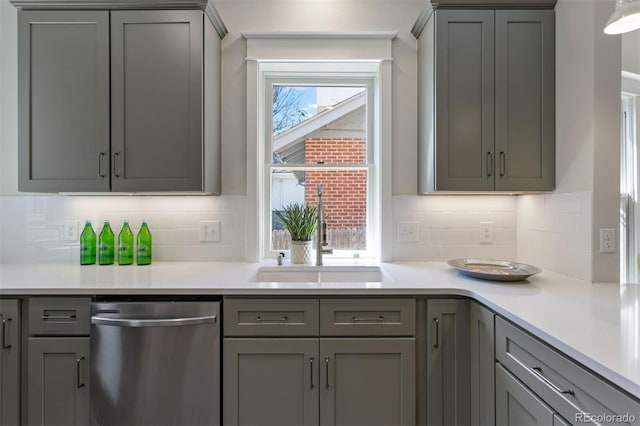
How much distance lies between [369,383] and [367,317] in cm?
30

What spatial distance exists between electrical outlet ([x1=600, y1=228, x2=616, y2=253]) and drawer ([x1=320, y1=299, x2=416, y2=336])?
3.20ft

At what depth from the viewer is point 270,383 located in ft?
5.03

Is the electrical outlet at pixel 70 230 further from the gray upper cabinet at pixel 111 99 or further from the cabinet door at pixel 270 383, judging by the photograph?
the cabinet door at pixel 270 383

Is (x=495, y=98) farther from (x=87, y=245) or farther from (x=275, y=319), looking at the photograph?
(x=87, y=245)

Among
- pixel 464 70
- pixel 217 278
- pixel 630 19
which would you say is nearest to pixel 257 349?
pixel 217 278

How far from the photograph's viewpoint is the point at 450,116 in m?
1.88

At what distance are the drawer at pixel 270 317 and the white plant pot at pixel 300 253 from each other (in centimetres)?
61

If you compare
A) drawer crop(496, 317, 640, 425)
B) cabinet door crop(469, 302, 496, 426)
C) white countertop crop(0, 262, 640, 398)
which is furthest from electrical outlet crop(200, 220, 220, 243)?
drawer crop(496, 317, 640, 425)

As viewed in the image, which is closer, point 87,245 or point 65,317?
point 65,317

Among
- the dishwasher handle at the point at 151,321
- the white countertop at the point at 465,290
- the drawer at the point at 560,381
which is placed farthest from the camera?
the dishwasher handle at the point at 151,321

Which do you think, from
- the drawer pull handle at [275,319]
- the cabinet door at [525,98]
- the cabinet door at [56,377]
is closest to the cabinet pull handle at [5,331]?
the cabinet door at [56,377]

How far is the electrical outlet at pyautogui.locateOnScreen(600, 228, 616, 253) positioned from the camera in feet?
5.37

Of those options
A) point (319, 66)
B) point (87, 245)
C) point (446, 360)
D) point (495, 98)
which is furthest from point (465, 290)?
point (87, 245)

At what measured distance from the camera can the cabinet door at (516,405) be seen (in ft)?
3.54
